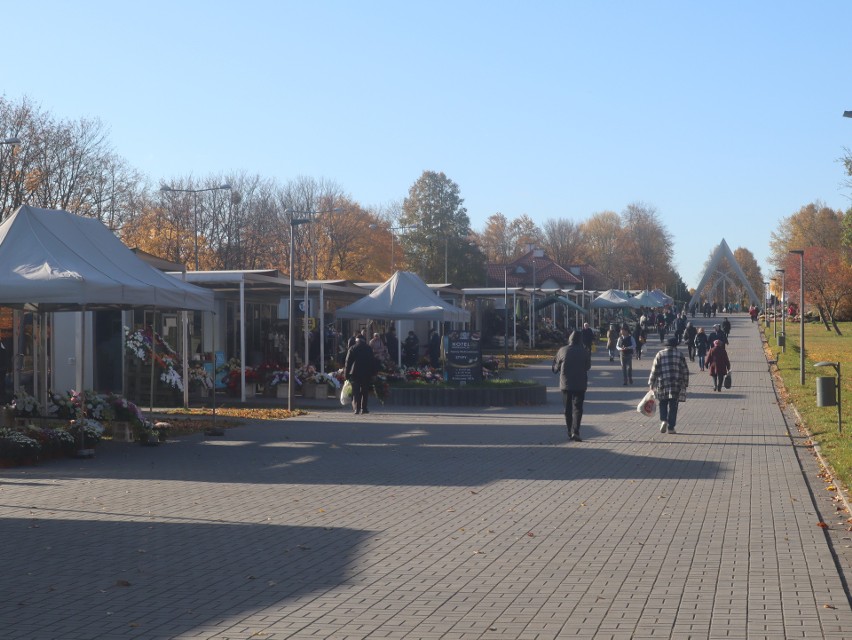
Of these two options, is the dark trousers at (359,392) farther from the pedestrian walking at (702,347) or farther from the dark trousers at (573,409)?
the pedestrian walking at (702,347)

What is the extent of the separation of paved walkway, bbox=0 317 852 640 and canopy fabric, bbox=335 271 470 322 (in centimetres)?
1164

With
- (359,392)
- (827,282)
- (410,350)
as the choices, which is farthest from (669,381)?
(827,282)

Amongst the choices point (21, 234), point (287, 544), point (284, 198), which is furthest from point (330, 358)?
point (284, 198)

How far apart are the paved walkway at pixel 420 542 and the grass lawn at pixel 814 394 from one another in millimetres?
644

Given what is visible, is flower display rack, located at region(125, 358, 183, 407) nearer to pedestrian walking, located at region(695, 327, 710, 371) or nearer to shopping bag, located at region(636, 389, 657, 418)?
shopping bag, located at region(636, 389, 657, 418)

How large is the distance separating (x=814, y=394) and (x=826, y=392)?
11.0 metres

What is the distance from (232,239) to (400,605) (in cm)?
6290

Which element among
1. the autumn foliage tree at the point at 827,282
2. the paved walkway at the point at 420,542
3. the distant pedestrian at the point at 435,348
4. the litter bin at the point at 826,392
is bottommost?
the paved walkway at the point at 420,542

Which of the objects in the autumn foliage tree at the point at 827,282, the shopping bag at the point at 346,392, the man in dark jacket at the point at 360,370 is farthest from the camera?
the autumn foliage tree at the point at 827,282

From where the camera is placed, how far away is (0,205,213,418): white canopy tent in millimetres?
15406

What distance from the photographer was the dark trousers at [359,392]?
895 inches

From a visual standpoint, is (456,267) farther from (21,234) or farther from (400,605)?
(400,605)

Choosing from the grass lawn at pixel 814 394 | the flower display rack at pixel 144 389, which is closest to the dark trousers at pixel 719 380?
the grass lawn at pixel 814 394

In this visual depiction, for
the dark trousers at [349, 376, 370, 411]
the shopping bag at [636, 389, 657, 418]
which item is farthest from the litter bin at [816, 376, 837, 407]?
the dark trousers at [349, 376, 370, 411]
